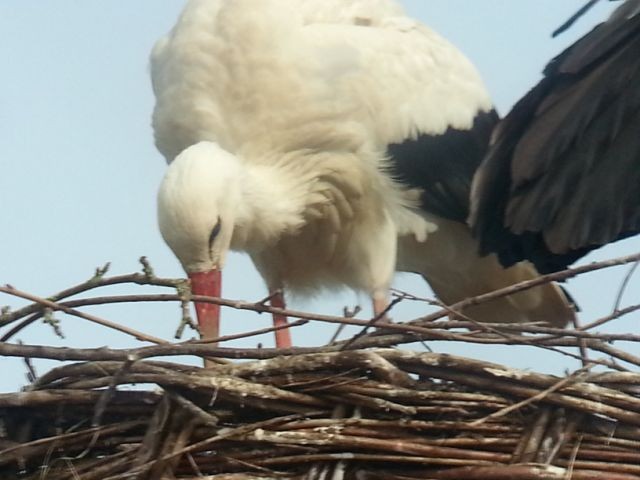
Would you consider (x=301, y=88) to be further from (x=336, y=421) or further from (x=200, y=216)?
(x=336, y=421)

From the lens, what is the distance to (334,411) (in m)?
3.59

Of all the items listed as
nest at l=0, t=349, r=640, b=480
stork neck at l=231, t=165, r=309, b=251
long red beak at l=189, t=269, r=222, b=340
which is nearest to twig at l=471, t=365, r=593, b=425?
nest at l=0, t=349, r=640, b=480

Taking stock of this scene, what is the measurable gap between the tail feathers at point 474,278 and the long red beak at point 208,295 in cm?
106

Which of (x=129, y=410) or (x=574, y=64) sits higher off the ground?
(x=574, y=64)

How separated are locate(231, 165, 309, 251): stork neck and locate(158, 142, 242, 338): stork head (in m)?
0.15

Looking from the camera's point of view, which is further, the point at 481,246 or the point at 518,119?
the point at 481,246

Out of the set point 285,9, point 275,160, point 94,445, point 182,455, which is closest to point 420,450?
point 182,455

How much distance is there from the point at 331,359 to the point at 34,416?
74cm

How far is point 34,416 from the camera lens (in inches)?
146

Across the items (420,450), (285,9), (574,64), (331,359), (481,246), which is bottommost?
(420,450)

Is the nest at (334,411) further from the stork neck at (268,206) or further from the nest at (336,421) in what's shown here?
the stork neck at (268,206)

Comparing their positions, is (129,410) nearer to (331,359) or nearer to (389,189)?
(331,359)

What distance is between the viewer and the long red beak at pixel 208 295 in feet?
15.5

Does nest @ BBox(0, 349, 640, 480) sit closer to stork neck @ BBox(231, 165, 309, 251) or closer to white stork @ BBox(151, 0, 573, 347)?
white stork @ BBox(151, 0, 573, 347)
